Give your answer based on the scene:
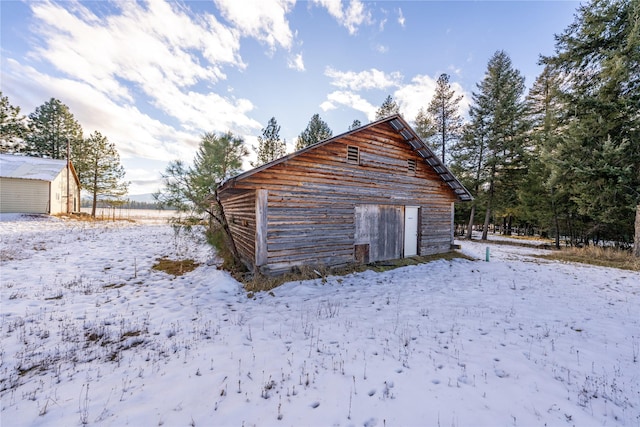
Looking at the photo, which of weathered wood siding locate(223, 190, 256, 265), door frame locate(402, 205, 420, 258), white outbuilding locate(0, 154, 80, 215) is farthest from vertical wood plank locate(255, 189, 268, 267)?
white outbuilding locate(0, 154, 80, 215)

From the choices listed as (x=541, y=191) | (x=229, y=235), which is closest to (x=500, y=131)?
(x=541, y=191)

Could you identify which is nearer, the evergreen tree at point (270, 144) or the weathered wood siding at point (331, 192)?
the weathered wood siding at point (331, 192)

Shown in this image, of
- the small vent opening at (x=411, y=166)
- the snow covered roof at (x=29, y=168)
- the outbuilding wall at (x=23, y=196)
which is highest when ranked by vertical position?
the snow covered roof at (x=29, y=168)

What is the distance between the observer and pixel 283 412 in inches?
126

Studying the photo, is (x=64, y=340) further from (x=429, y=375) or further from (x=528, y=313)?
(x=528, y=313)

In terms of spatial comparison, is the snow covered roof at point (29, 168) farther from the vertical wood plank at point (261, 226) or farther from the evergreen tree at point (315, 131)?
the vertical wood plank at point (261, 226)

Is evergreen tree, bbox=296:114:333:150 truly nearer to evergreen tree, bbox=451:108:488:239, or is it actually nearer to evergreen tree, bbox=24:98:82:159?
evergreen tree, bbox=451:108:488:239

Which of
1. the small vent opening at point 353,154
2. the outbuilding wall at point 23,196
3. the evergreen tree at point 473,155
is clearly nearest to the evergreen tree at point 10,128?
the outbuilding wall at point 23,196

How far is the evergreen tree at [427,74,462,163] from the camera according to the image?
2700cm

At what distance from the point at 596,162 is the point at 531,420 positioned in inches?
648

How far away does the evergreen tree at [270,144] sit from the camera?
1414 inches

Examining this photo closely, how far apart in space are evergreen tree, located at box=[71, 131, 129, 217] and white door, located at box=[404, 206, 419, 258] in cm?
4217

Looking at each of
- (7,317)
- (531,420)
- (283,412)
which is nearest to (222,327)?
(283,412)

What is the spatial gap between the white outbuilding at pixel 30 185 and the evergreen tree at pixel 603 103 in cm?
4453
